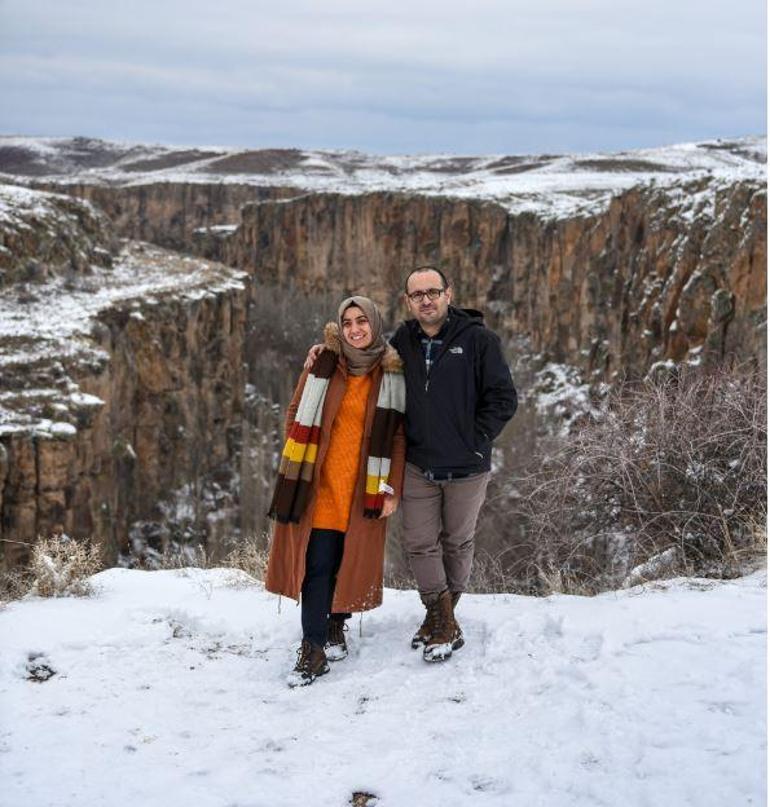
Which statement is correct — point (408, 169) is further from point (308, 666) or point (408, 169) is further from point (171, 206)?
point (308, 666)

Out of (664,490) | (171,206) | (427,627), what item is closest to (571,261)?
(664,490)

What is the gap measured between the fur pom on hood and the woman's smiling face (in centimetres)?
6

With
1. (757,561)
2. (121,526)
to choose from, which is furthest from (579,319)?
(757,561)

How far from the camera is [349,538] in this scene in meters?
4.13

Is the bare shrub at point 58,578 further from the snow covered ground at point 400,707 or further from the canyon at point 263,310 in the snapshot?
the canyon at point 263,310

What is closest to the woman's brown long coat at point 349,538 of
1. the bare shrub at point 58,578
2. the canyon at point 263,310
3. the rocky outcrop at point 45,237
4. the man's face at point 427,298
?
the man's face at point 427,298

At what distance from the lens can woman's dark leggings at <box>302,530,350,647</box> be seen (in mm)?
4113

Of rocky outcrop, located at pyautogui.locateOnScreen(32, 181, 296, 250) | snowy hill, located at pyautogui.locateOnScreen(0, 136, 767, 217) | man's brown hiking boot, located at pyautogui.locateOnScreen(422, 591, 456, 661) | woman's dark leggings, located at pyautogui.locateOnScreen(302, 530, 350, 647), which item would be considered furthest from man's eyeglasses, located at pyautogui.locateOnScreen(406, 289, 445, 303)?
rocky outcrop, located at pyautogui.locateOnScreen(32, 181, 296, 250)

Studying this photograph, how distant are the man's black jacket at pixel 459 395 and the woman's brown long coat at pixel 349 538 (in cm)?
16

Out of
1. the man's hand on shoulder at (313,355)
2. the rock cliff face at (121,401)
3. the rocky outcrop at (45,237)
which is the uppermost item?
the rocky outcrop at (45,237)

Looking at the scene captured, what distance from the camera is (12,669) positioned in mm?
3992

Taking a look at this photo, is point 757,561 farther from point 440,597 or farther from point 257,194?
point 257,194

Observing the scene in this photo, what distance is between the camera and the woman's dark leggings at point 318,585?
4113mm

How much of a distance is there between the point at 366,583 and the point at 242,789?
1.35 meters
